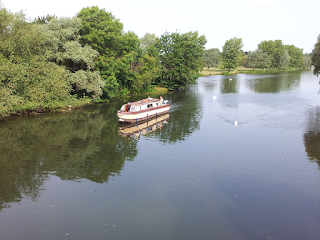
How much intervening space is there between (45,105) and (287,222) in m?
38.0

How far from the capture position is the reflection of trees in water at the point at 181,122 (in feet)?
98.6

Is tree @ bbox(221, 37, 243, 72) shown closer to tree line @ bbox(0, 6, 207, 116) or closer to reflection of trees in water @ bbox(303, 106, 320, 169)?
tree line @ bbox(0, 6, 207, 116)

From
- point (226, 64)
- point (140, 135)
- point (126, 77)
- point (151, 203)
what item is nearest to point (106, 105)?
point (126, 77)

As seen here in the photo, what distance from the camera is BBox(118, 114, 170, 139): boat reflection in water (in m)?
31.2

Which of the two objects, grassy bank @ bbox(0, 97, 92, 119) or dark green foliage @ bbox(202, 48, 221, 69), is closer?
grassy bank @ bbox(0, 97, 92, 119)

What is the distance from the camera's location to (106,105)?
164 feet

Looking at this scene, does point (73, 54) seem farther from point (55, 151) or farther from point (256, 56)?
point (256, 56)

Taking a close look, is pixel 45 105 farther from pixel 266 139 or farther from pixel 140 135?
pixel 266 139

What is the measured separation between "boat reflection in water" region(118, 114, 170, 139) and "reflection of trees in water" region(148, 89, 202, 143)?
120 centimetres

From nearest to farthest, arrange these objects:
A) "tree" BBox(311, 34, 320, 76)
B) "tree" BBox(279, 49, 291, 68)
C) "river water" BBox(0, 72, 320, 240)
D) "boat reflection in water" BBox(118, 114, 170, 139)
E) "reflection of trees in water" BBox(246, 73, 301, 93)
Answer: "river water" BBox(0, 72, 320, 240), "boat reflection in water" BBox(118, 114, 170, 139), "tree" BBox(311, 34, 320, 76), "reflection of trees in water" BBox(246, 73, 301, 93), "tree" BBox(279, 49, 291, 68)

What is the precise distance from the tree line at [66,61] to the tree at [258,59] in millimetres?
112578

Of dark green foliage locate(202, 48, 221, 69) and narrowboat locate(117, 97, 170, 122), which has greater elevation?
dark green foliage locate(202, 48, 221, 69)

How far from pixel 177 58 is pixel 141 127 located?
44333mm

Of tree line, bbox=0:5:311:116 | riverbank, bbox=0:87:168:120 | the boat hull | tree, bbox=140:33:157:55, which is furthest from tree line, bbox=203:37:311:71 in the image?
riverbank, bbox=0:87:168:120
